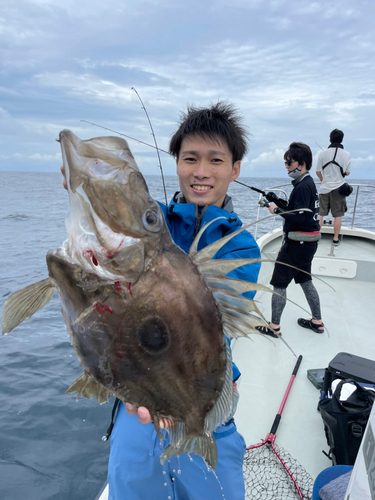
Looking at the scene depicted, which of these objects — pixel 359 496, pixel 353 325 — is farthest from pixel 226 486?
pixel 353 325

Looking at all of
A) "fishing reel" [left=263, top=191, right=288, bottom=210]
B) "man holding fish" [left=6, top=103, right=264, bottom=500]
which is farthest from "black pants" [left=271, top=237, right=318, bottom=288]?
"man holding fish" [left=6, top=103, right=264, bottom=500]

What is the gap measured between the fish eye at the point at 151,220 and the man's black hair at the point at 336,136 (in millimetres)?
8790

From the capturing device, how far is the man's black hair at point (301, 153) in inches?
213

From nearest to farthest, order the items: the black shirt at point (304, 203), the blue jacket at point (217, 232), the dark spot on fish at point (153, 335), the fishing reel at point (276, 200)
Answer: the dark spot on fish at point (153, 335)
the blue jacket at point (217, 232)
the black shirt at point (304, 203)
the fishing reel at point (276, 200)

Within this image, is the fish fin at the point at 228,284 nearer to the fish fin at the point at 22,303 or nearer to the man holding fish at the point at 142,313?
the man holding fish at the point at 142,313

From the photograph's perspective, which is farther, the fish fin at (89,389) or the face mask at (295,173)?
the face mask at (295,173)

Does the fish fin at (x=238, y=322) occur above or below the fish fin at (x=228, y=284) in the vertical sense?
below

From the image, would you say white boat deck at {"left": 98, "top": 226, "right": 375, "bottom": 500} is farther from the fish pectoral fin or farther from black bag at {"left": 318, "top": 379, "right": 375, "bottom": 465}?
the fish pectoral fin

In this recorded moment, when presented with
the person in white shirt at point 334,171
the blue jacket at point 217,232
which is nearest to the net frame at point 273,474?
the blue jacket at point 217,232

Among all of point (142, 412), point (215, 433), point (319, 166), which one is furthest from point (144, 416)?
point (319, 166)

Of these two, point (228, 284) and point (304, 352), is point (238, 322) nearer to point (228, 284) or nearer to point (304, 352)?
point (228, 284)

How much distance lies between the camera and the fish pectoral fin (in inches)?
69.5

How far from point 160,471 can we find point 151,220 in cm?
163

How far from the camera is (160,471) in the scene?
204 cm
